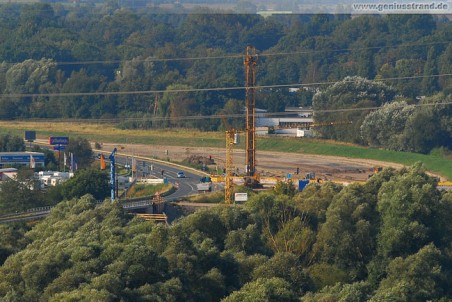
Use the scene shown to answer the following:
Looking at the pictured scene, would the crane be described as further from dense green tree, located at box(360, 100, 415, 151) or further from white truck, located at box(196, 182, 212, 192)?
dense green tree, located at box(360, 100, 415, 151)

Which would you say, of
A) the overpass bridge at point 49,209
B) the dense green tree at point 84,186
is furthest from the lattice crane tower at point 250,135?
the overpass bridge at point 49,209

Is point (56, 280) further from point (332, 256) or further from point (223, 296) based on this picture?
point (332, 256)

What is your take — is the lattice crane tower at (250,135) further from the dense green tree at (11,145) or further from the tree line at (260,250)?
the tree line at (260,250)

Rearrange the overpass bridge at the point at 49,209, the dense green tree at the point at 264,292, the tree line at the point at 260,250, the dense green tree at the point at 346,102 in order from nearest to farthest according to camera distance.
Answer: the dense green tree at the point at 264,292 → the tree line at the point at 260,250 → the overpass bridge at the point at 49,209 → the dense green tree at the point at 346,102

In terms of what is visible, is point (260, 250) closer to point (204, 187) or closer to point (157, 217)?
point (157, 217)

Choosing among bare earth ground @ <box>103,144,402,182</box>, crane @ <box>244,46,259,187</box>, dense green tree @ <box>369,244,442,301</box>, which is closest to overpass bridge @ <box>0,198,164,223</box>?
crane @ <box>244,46,259,187</box>

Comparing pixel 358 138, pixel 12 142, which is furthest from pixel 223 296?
pixel 358 138
